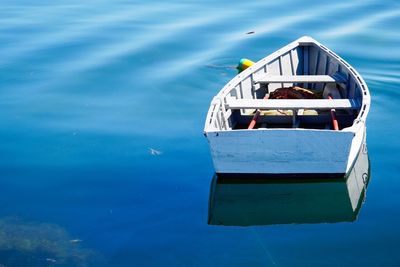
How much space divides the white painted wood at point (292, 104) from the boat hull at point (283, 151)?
1.02 m

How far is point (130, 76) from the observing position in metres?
16.4

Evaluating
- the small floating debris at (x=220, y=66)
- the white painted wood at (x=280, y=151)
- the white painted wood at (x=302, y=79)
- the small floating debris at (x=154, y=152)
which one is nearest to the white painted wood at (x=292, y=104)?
the white painted wood at (x=280, y=151)

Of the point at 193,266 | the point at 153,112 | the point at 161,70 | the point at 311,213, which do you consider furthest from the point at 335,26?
the point at 193,266

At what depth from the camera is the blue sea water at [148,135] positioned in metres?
8.64

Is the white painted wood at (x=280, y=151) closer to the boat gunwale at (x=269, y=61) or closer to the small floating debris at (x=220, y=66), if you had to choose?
the boat gunwale at (x=269, y=61)

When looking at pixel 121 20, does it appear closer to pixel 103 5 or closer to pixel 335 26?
pixel 103 5

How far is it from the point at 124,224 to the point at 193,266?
5.12 ft

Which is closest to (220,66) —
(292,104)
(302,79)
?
(302,79)

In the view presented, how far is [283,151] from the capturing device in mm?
9516

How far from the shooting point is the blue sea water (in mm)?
8641

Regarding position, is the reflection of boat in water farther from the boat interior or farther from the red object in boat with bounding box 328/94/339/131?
the boat interior

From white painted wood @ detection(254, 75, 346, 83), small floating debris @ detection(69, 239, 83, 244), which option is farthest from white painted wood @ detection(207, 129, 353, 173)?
white painted wood @ detection(254, 75, 346, 83)

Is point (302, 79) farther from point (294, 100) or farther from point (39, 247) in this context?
point (39, 247)

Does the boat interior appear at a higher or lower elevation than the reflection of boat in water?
higher
